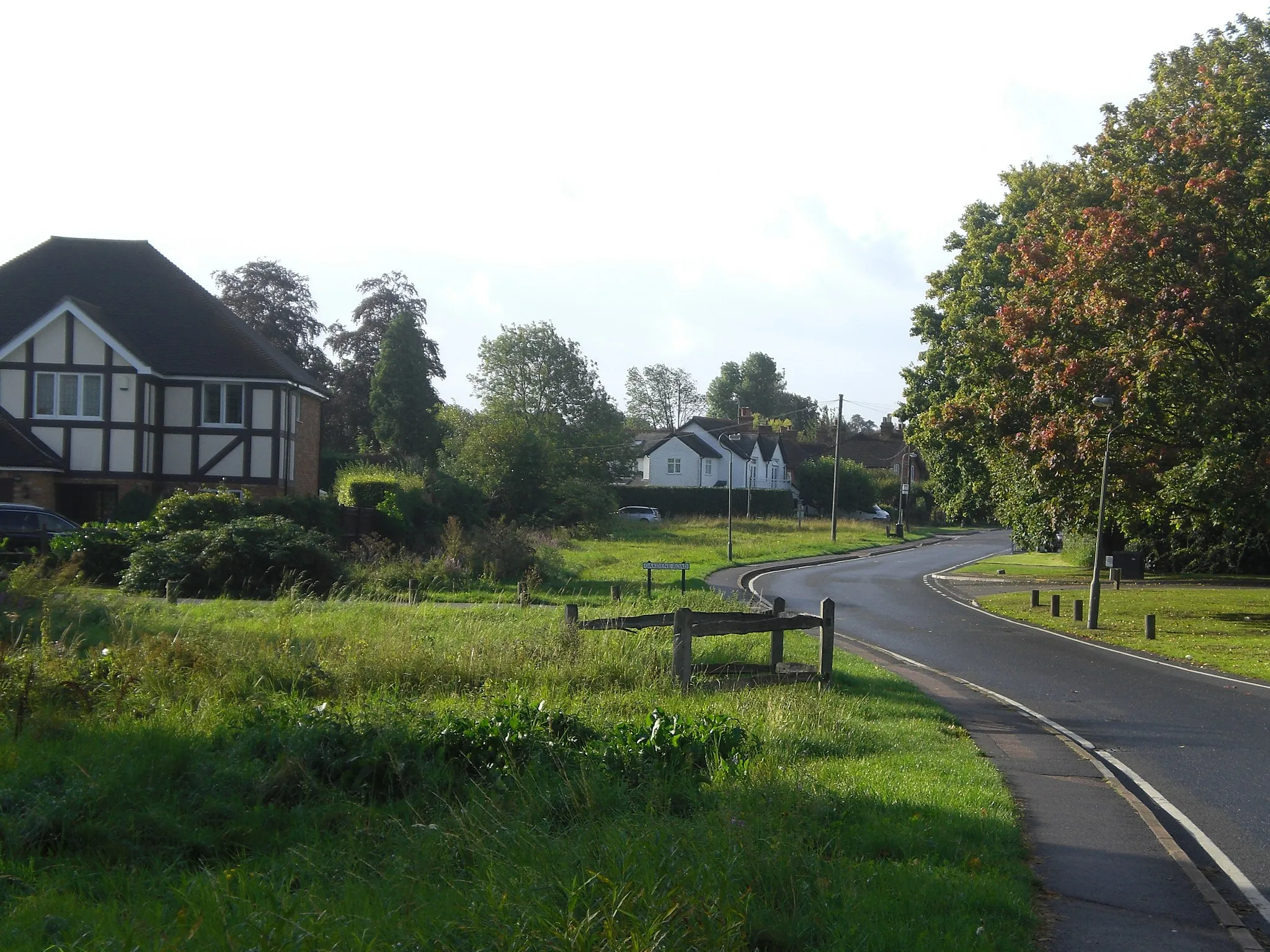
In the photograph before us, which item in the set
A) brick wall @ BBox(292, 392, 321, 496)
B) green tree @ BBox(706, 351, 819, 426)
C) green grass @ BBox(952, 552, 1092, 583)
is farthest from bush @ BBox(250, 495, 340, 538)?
green tree @ BBox(706, 351, 819, 426)

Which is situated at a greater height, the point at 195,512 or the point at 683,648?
the point at 195,512

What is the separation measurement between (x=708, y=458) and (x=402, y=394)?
Answer: 36999 millimetres

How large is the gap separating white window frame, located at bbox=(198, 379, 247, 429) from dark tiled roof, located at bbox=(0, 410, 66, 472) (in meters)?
4.49

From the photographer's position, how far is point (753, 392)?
152 metres

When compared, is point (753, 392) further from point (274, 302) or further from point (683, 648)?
point (683, 648)

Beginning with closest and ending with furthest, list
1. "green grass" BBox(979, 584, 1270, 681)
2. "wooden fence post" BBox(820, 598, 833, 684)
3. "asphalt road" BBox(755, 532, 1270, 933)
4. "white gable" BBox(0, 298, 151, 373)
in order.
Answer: "asphalt road" BBox(755, 532, 1270, 933)
"wooden fence post" BBox(820, 598, 833, 684)
"green grass" BBox(979, 584, 1270, 681)
"white gable" BBox(0, 298, 151, 373)

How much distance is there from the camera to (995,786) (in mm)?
9312

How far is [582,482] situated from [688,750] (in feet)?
166

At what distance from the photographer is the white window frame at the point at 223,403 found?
121ft

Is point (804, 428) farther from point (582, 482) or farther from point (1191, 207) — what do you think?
point (1191, 207)

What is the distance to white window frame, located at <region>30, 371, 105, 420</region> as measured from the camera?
3509cm

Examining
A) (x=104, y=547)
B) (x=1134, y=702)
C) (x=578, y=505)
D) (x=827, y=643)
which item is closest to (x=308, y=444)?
(x=104, y=547)

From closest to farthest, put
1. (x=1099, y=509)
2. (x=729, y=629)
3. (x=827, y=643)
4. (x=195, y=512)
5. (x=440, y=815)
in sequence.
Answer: (x=440, y=815), (x=729, y=629), (x=827, y=643), (x=1099, y=509), (x=195, y=512)

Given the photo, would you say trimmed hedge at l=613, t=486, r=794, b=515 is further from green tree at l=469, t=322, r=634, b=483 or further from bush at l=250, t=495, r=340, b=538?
bush at l=250, t=495, r=340, b=538
